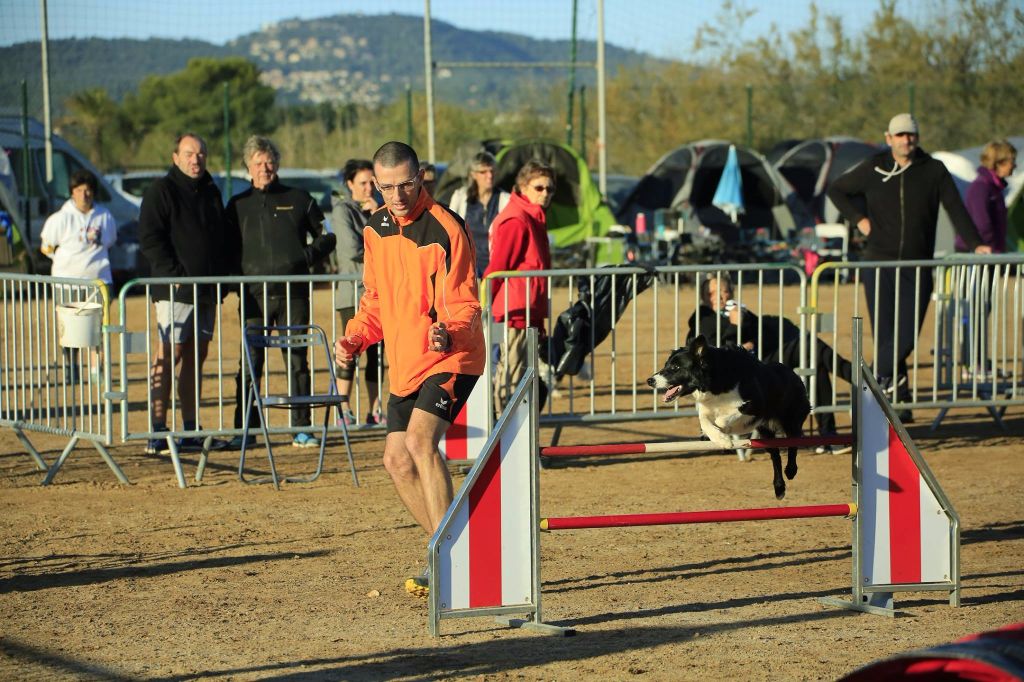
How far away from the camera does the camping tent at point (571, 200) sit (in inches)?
843

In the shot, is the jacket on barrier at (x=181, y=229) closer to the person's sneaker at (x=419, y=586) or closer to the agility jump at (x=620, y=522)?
the person's sneaker at (x=419, y=586)

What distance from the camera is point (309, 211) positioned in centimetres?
975

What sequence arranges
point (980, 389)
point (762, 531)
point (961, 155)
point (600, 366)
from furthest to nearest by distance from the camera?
point (961, 155) → point (600, 366) → point (980, 389) → point (762, 531)

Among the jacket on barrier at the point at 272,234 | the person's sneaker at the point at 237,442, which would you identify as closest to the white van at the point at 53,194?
the person's sneaker at the point at 237,442

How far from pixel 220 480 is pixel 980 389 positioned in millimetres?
5483

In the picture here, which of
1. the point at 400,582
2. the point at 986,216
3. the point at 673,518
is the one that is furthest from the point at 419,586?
the point at 986,216

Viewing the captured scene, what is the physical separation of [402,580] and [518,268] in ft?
10.1

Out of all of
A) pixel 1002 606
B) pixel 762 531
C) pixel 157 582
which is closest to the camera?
pixel 1002 606

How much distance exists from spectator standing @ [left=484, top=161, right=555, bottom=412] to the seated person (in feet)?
3.51

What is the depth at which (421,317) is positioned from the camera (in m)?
5.91

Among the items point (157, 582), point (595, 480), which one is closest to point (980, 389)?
point (595, 480)

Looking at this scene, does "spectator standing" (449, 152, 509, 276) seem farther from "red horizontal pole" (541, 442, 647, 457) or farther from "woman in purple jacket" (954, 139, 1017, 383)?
"red horizontal pole" (541, 442, 647, 457)

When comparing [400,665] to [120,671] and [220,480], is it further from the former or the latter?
[220,480]

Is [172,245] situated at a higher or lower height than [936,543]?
higher
